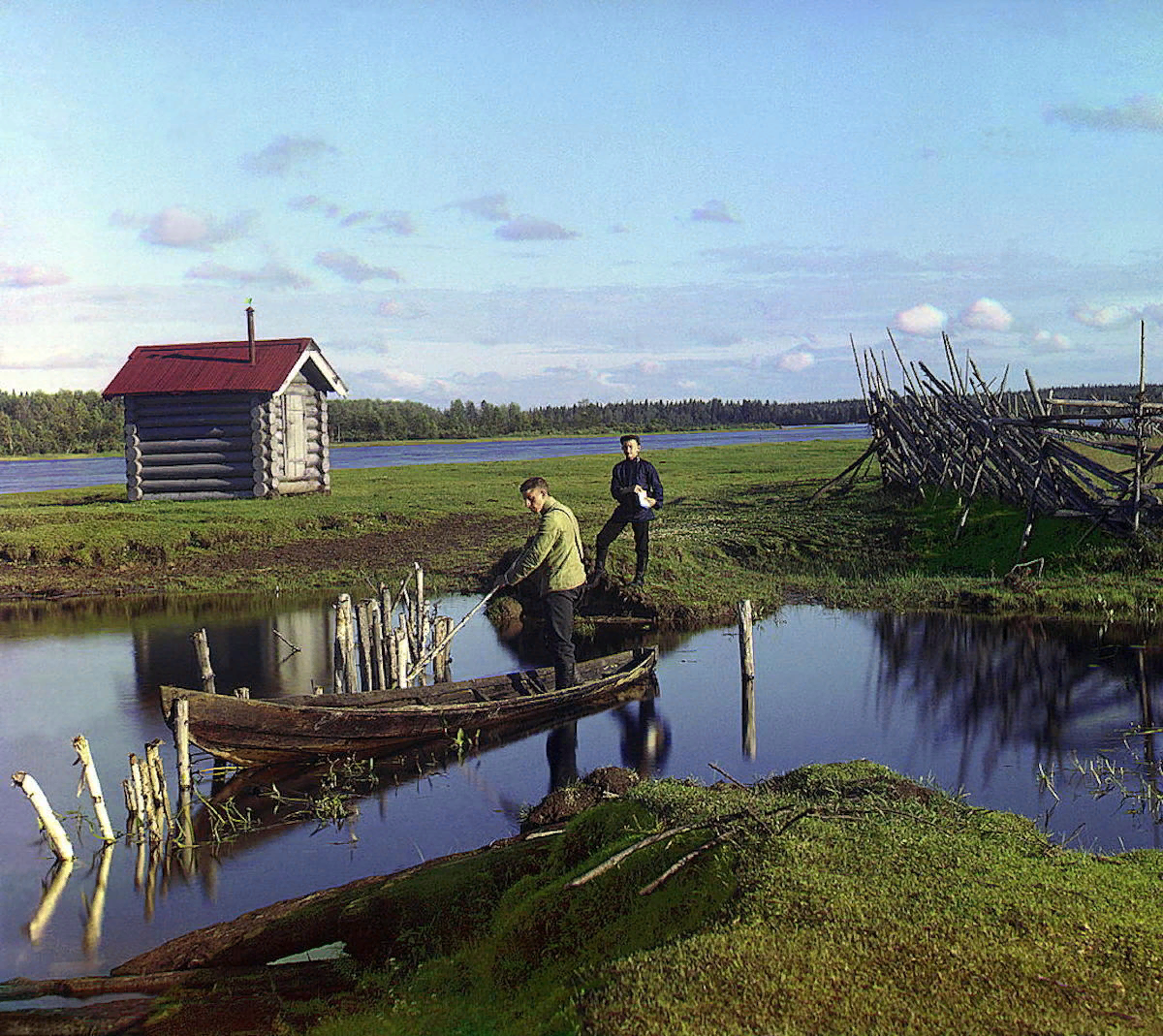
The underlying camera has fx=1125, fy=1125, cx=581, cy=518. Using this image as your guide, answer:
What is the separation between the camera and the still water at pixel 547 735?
8734 mm

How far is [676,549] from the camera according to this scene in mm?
21734

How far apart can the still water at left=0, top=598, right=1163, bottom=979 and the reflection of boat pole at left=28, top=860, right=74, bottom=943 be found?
0.03 metres

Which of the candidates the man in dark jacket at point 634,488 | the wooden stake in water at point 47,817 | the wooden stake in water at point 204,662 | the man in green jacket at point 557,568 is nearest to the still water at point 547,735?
Result: the wooden stake in water at point 47,817

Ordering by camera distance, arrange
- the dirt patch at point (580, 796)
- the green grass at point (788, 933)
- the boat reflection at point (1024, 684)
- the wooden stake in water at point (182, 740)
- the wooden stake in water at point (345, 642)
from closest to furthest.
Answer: the green grass at point (788, 933) → the dirt patch at point (580, 796) → the wooden stake in water at point (182, 740) → the boat reflection at point (1024, 684) → the wooden stake in water at point (345, 642)

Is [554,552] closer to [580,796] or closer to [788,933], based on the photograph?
[580,796]

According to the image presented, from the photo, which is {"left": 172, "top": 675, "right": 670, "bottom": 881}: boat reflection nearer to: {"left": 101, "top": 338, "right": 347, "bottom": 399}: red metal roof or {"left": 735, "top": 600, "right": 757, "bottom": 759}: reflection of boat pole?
{"left": 735, "top": 600, "right": 757, "bottom": 759}: reflection of boat pole

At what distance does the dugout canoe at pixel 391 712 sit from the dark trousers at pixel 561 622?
0.40m

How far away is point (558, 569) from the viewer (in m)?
12.6

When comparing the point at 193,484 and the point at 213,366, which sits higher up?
the point at 213,366

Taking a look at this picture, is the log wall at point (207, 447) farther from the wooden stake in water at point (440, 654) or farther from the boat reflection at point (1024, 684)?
the boat reflection at point (1024, 684)

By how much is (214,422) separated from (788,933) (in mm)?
30650

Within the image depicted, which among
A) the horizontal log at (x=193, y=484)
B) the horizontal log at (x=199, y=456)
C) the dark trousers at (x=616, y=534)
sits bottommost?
the dark trousers at (x=616, y=534)

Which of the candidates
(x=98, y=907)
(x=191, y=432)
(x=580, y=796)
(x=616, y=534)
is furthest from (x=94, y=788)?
(x=191, y=432)

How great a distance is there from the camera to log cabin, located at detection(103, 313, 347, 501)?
3231 centimetres
